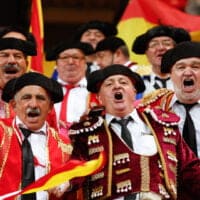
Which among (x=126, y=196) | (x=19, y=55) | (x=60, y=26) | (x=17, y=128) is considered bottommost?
(x=126, y=196)

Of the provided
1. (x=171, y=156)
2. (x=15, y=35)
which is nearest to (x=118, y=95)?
(x=171, y=156)

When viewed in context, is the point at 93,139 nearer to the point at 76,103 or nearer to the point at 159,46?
the point at 76,103

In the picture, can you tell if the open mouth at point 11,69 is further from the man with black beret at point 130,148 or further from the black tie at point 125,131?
the black tie at point 125,131

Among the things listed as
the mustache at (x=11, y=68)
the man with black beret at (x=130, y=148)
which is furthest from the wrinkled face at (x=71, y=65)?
the man with black beret at (x=130, y=148)

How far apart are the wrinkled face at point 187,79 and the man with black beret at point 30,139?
0.95 m

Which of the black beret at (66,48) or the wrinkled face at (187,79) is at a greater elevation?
the black beret at (66,48)

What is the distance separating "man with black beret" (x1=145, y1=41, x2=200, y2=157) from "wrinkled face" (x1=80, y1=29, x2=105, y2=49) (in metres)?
2.33

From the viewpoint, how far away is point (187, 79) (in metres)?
8.93

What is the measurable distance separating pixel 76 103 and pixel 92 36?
1265mm

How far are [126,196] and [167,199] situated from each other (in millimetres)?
278

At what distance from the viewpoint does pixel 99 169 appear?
805 cm

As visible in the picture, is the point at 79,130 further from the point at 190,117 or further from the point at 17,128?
the point at 190,117

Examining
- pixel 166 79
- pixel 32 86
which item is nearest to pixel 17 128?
pixel 32 86

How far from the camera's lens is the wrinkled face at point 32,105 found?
8352mm
